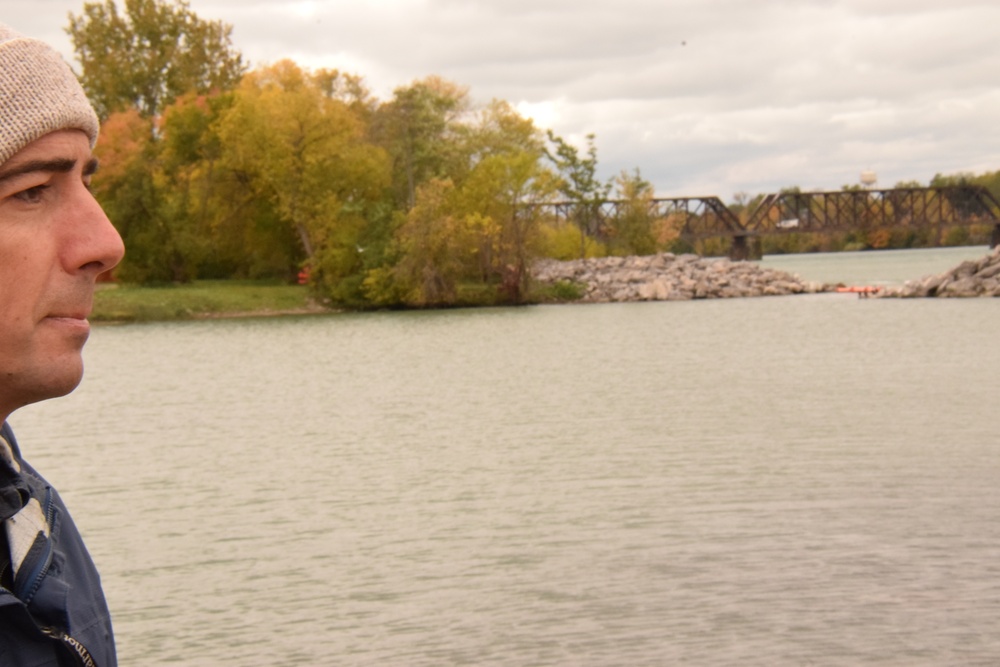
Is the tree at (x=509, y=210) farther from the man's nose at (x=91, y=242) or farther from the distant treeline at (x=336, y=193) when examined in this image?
the man's nose at (x=91, y=242)

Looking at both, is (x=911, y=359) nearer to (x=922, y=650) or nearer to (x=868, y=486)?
(x=868, y=486)

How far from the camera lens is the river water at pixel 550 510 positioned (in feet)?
33.9

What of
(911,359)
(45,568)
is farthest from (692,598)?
(911,359)

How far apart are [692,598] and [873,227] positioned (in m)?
129

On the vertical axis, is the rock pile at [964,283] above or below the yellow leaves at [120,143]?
below

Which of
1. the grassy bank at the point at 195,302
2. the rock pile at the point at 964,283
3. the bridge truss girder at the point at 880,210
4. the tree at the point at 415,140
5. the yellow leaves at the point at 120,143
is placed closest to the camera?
the rock pile at the point at 964,283

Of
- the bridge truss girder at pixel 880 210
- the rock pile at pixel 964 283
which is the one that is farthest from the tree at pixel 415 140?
the bridge truss girder at pixel 880 210

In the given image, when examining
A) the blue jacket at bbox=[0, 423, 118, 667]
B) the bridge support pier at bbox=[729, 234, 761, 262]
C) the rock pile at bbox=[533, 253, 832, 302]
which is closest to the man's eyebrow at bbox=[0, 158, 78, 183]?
the blue jacket at bbox=[0, 423, 118, 667]

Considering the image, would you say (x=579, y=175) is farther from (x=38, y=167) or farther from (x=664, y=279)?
(x=38, y=167)

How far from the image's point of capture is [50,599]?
162cm

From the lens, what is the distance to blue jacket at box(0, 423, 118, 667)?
1.55 meters

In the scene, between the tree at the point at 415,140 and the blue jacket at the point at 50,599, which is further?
the tree at the point at 415,140

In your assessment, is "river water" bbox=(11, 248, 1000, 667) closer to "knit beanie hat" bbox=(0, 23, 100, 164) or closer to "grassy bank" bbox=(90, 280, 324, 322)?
"knit beanie hat" bbox=(0, 23, 100, 164)

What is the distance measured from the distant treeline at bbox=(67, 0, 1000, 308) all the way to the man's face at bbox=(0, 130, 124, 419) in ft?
209
